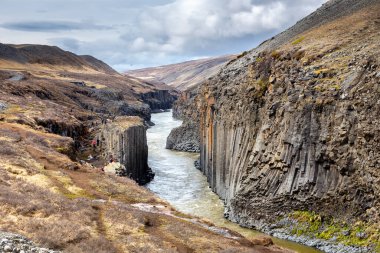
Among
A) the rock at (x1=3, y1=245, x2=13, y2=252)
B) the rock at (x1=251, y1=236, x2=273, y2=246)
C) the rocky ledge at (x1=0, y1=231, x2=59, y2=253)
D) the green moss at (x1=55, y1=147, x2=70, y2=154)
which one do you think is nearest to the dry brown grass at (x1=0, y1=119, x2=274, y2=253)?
the rock at (x1=251, y1=236, x2=273, y2=246)

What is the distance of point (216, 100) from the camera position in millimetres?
60562

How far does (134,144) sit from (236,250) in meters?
42.2

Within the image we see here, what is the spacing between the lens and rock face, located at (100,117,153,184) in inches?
2265

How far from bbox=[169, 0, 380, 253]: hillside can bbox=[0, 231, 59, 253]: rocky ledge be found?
2606 cm

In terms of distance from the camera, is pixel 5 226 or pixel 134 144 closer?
pixel 5 226

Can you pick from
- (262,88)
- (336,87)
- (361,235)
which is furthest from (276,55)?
(361,235)

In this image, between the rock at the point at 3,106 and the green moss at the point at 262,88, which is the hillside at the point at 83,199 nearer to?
the rock at the point at 3,106

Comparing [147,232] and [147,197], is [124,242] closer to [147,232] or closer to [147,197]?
[147,232]

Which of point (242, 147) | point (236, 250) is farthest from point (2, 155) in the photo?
point (242, 147)

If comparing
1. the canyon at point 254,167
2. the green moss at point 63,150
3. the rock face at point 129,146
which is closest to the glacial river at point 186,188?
the canyon at point 254,167

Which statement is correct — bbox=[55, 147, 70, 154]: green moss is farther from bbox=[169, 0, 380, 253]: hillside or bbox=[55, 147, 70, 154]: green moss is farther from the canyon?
bbox=[169, 0, 380, 253]: hillside

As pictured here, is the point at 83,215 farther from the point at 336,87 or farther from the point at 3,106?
the point at 3,106

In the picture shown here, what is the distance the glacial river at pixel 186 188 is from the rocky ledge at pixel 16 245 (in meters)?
26.1

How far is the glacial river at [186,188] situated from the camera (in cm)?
4341
